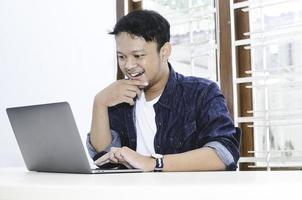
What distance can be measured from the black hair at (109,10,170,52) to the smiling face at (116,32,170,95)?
0.05 ft

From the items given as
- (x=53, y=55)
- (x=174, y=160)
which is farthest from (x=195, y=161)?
(x=53, y=55)

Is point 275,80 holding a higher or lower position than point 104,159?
higher

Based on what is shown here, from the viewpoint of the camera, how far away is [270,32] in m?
2.17

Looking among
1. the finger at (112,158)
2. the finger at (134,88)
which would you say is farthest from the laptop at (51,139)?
the finger at (134,88)

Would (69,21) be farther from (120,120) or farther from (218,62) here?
(120,120)

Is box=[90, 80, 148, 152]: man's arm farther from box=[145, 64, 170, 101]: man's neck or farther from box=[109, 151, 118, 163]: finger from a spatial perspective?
box=[109, 151, 118, 163]: finger

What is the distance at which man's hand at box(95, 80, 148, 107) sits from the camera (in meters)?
1.53

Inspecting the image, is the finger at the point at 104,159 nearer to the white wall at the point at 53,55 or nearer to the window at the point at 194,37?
the window at the point at 194,37

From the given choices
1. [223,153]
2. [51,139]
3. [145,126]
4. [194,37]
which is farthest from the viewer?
[194,37]

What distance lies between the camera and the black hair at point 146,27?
5.12ft

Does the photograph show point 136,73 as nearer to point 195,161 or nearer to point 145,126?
point 145,126

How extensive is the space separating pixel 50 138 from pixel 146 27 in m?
0.71

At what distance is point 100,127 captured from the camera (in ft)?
5.04

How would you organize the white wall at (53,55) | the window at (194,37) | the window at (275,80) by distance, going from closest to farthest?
the window at (275,80), the window at (194,37), the white wall at (53,55)
